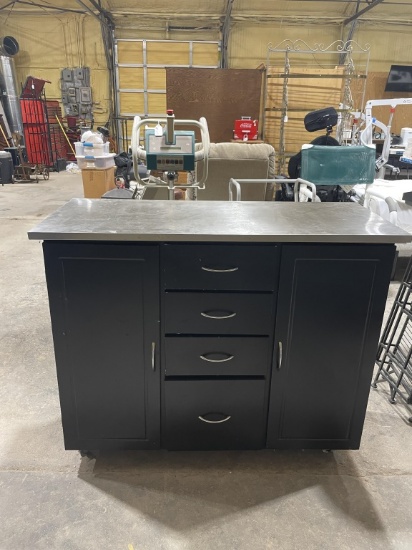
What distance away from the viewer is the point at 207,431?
1.60 metres

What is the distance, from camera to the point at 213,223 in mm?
1507

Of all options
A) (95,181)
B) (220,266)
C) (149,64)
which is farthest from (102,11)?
(220,266)

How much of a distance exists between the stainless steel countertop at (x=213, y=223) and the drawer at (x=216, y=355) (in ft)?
1.25

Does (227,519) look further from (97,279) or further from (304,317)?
(97,279)

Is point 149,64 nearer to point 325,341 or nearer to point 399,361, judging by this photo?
point 399,361

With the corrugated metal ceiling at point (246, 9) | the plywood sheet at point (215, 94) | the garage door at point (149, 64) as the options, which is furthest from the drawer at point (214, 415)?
the corrugated metal ceiling at point (246, 9)

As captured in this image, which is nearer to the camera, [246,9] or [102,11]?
[102,11]

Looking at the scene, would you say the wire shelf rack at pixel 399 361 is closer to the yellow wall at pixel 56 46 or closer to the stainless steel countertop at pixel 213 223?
the stainless steel countertop at pixel 213 223

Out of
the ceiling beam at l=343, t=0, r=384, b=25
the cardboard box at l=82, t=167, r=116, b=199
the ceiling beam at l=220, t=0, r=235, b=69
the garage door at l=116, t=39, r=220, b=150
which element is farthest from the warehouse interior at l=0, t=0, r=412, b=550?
the garage door at l=116, t=39, r=220, b=150

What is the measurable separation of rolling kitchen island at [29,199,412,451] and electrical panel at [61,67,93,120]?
28.7 feet

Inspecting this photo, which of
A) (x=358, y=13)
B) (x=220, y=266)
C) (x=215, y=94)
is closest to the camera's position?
(x=220, y=266)

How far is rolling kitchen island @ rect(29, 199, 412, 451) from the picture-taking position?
1.38m

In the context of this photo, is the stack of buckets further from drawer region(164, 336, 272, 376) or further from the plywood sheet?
drawer region(164, 336, 272, 376)

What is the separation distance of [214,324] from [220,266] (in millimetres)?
220
